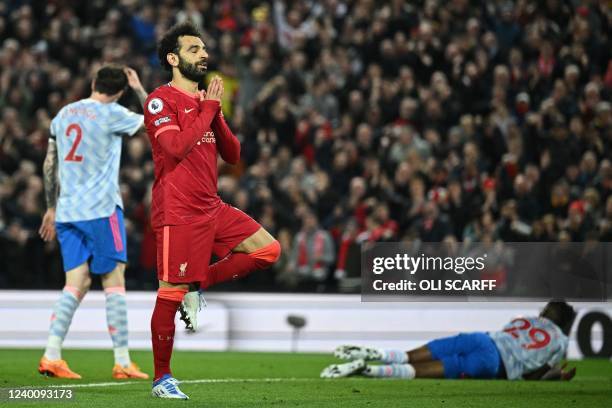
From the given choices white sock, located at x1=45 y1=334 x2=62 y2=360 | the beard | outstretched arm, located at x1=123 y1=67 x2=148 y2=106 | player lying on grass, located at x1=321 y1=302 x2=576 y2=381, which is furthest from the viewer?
player lying on grass, located at x1=321 y1=302 x2=576 y2=381

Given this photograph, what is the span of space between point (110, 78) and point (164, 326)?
2.94m

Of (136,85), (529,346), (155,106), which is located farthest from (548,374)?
(155,106)

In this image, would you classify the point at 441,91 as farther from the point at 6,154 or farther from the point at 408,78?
the point at 6,154

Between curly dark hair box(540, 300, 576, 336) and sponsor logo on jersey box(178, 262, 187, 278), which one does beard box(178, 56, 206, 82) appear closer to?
sponsor logo on jersey box(178, 262, 187, 278)

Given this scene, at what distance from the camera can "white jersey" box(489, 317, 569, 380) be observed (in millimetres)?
10094

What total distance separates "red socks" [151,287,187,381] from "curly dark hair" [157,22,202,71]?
4.98 ft

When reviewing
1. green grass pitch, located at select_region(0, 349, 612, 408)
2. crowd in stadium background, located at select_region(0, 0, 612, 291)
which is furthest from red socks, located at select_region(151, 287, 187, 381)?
crowd in stadium background, located at select_region(0, 0, 612, 291)

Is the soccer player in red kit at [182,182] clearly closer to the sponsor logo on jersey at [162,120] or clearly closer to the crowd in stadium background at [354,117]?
the sponsor logo on jersey at [162,120]

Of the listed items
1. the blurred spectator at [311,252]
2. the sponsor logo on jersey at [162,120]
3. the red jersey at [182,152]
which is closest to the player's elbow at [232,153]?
the red jersey at [182,152]

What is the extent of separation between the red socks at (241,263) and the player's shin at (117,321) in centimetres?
209

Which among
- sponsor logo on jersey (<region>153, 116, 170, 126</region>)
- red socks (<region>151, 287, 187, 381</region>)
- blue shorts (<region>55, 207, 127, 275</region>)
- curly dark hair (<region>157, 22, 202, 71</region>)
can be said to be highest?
curly dark hair (<region>157, 22, 202, 71</region>)

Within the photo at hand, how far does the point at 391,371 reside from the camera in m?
9.84

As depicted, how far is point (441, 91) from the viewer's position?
1805 cm

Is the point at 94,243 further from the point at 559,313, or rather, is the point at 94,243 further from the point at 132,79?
the point at 559,313
